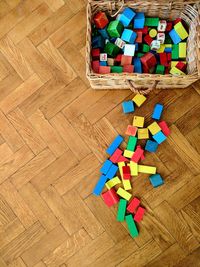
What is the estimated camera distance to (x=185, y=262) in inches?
62.5

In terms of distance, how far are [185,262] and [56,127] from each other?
0.93 meters

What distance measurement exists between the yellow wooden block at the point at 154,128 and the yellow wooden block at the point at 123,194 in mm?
320

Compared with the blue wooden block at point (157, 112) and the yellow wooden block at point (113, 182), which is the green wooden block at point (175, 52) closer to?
the blue wooden block at point (157, 112)

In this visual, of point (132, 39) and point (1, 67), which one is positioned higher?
point (1, 67)

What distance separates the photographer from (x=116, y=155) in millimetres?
1624

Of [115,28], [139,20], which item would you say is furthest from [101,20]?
[139,20]

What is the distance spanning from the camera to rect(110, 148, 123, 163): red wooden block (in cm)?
162

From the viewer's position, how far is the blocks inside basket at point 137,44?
1565 mm

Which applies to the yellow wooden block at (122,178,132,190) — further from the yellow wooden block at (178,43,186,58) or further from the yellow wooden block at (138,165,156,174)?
the yellow wooden block at (178,43,186,58)

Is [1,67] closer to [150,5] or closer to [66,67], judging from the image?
[66,67]

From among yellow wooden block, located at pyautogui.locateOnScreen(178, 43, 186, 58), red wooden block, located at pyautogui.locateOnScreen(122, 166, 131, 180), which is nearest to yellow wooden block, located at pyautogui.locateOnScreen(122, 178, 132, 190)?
red wooden block, located at pyautogui.locateOnScreen(122, 166, 131, 180)

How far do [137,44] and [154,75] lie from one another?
0.28 metres

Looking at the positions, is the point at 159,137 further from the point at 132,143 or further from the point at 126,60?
the point at 126,60

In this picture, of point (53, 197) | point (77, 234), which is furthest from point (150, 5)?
point (77, 234)
